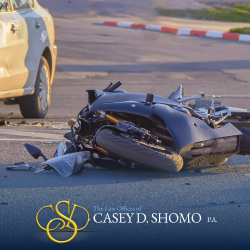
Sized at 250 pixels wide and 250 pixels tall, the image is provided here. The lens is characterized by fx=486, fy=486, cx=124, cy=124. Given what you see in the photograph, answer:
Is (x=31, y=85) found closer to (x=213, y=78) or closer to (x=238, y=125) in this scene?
(x=238, y=125)

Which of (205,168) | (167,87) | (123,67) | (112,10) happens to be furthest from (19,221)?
(112,10)

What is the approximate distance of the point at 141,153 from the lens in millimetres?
3834

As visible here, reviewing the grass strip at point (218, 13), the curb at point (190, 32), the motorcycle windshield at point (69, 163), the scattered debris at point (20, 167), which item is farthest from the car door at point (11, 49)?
the grass strip at point (218, 13)

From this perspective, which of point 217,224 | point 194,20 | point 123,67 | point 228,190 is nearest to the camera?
point 217,224

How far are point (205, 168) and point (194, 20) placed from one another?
24.6 metres

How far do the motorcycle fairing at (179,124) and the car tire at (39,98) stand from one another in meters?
2.67

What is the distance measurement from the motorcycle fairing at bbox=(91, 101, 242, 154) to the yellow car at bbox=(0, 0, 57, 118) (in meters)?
2.09

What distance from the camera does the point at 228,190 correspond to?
3.79m

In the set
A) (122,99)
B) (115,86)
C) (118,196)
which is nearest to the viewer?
(118,196)

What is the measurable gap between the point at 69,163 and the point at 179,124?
98cm

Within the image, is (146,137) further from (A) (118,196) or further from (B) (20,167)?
(B) (20,167)

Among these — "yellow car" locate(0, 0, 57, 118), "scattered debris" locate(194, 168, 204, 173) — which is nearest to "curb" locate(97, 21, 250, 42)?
"yellow car" locate(0, 0, 57, 118)

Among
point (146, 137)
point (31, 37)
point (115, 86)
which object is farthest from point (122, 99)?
point (31, 37)

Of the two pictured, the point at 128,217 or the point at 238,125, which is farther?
the point at 238,125
